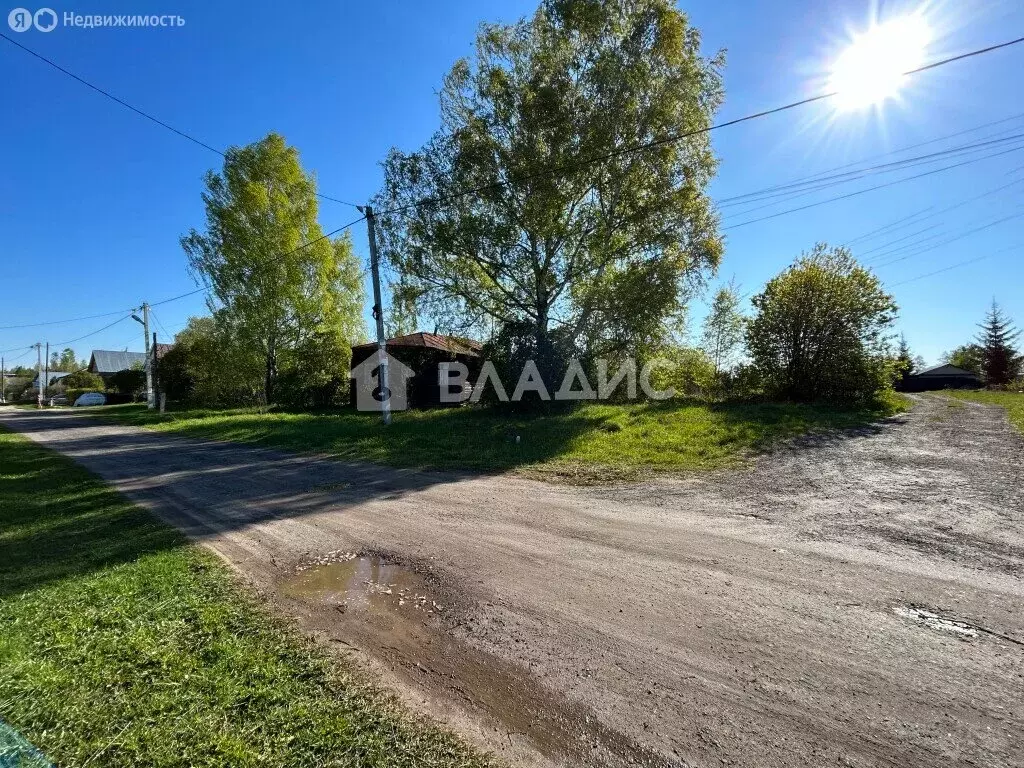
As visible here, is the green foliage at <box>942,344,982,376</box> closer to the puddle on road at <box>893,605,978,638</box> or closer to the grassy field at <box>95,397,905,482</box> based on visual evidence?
the grassy field at <box>95,397,905,482</box>

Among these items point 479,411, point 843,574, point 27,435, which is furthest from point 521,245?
point 27,435

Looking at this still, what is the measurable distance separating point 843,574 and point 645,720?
2.58 m

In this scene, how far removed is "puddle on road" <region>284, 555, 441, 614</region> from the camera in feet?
11.9

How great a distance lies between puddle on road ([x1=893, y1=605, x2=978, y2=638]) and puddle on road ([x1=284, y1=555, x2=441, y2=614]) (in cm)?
327

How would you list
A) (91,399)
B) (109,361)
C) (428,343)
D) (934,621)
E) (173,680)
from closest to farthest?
(173,680) < (934,621) < (428,343) < (91,399) < (109,361)

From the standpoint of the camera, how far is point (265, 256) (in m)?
23.3

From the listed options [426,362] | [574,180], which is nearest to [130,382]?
[426,362]

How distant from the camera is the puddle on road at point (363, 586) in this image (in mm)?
3621

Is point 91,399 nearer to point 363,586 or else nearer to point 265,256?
point 265,256

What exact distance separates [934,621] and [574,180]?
46.7 ft

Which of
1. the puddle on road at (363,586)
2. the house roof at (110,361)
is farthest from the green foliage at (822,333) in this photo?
the house roof at (110,361)

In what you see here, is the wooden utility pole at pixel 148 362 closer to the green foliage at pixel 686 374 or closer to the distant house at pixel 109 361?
the green foliage at pixel 686 374

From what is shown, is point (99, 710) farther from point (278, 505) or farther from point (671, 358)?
point (671, 358)

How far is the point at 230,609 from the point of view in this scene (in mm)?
3445
